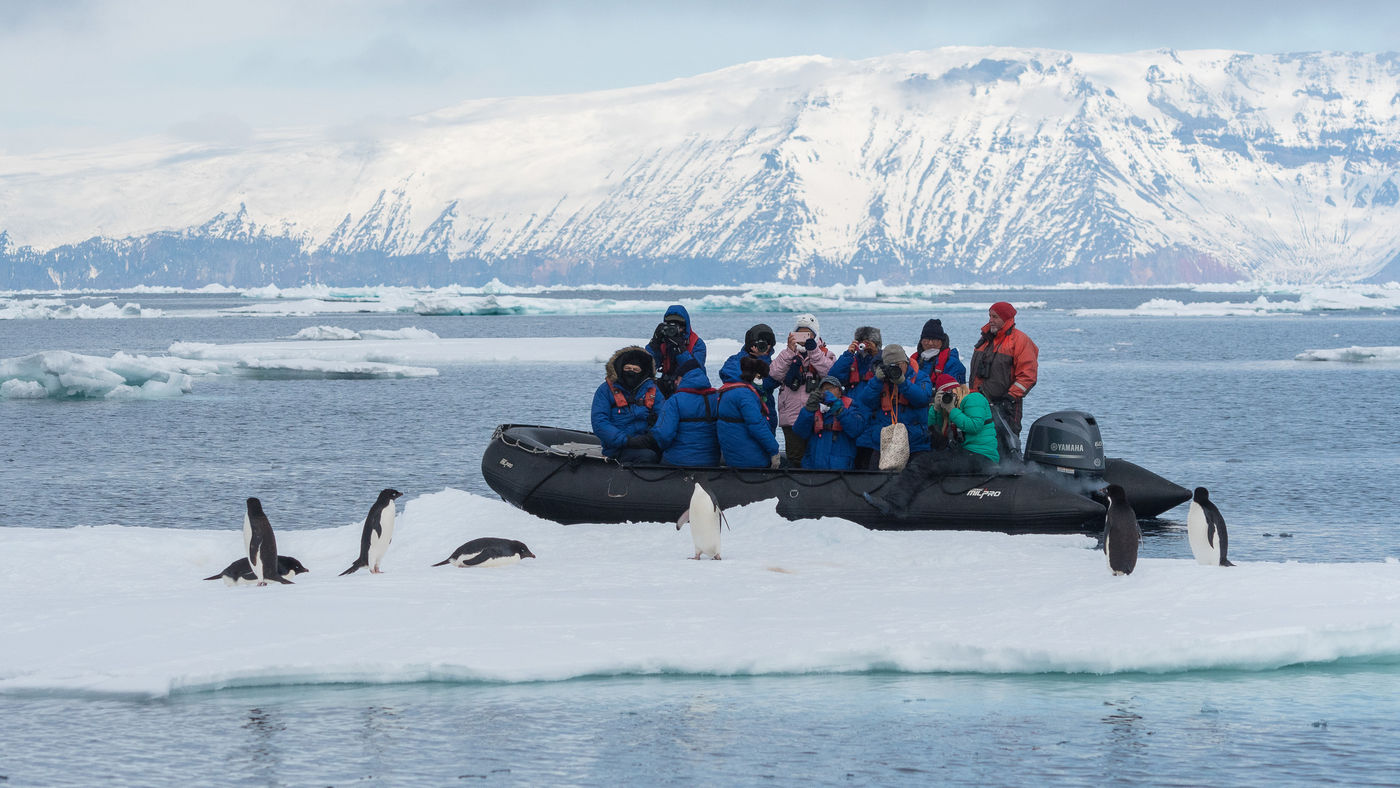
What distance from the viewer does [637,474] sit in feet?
32.1

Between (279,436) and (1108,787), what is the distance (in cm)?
1630

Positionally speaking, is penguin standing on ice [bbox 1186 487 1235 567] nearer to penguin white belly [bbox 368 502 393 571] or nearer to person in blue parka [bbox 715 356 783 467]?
person in blue parka [bbox 715 356 783 467]

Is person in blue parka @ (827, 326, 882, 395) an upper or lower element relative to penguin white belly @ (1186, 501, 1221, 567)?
upper

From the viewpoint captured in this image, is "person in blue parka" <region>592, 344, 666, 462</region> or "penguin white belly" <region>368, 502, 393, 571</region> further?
"person in blue parka" <region>592, 344, 666, 462</region>

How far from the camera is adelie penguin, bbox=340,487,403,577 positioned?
330 inches

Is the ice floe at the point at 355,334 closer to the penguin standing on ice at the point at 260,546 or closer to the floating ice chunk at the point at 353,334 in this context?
the floating ice chunk at the point at 353,334

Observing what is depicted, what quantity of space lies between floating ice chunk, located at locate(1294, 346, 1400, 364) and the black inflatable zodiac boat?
2501cm

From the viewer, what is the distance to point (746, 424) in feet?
31.1

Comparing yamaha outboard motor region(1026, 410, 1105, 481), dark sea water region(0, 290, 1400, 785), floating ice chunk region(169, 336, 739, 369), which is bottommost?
dark sea water region(0, 290, 1400, 785)

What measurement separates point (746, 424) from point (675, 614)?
2.50 m

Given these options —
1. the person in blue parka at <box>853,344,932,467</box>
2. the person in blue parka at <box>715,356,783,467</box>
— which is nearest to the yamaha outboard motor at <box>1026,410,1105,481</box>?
the person in blue parka at <box>853,344,932,467</box>

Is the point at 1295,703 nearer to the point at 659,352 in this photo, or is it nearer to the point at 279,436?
the point at 659,352

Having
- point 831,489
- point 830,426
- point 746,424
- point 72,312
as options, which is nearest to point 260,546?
point 746,424

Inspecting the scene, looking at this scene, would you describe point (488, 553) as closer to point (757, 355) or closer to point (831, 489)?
point (757, 355)
